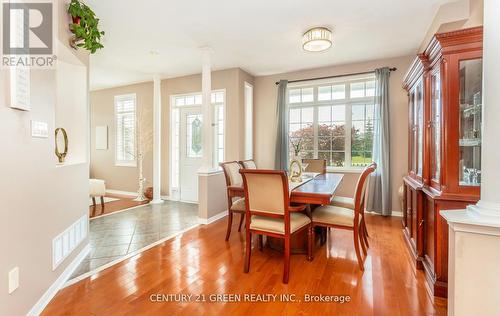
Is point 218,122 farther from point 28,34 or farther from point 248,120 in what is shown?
point 28,34

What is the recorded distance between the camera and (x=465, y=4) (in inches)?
100.0

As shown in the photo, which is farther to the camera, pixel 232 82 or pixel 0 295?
pixel 232 82

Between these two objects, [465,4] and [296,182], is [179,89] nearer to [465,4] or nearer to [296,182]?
[296,182]

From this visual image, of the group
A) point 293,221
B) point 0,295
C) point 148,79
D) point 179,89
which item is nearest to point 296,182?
point 293,221

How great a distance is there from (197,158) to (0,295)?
388 cm

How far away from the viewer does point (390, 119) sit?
406 cm

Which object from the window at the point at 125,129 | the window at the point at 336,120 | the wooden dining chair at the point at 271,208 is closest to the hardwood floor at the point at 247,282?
the wooden dining chair at the point at 271,208

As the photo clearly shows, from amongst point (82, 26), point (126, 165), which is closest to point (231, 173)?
point (82, 26)

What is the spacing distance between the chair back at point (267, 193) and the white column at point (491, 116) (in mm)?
1204

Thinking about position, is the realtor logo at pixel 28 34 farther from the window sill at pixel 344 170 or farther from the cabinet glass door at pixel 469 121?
the window sill at pixel 344 170

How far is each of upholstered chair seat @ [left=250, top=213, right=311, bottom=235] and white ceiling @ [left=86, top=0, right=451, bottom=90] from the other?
221 centimetres

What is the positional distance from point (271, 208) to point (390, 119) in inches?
120

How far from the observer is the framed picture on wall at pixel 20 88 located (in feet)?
4.65

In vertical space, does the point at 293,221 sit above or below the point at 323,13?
below
